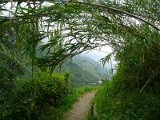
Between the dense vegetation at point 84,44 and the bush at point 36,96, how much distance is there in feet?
0.10

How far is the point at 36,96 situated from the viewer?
11141 mm

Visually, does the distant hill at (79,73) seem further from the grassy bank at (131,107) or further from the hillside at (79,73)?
the grassy bank at (131,107)

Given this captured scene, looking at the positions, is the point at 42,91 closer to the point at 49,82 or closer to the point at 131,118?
the point at 49,82

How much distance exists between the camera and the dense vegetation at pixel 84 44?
391cm

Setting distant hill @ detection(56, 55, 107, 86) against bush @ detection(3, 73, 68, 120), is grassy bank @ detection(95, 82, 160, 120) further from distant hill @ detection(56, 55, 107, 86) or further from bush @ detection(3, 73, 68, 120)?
bush @ detection(3, 73, 68, 120)

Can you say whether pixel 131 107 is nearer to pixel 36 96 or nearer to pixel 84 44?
pixel 36 96

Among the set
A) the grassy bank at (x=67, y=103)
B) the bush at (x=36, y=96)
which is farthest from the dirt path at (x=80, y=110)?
the bush at (x=36, y=96)

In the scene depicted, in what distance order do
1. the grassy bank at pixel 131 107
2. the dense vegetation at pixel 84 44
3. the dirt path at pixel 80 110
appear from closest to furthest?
the dense vegetation at pixel 84 44 → the grassy bank at pixel 131 107 → the dirt path at pixel 80 110

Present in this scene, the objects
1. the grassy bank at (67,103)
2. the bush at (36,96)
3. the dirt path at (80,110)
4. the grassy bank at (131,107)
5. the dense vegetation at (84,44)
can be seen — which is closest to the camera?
the dense vegetation at (84,44)

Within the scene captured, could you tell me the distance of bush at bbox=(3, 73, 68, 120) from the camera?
9602mm

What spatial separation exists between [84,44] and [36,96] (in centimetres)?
569

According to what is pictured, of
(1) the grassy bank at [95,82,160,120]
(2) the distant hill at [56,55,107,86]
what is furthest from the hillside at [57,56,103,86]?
(1) the grassy bank at [95,82,160,120]

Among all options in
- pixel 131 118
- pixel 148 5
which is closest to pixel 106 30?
pixel 148 5

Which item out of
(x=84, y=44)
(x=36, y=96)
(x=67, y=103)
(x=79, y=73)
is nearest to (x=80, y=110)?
(x=67, y=103)
